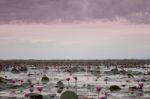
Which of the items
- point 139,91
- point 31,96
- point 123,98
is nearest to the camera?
point 31,96

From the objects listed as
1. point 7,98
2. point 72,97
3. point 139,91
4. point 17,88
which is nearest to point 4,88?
point 17,88

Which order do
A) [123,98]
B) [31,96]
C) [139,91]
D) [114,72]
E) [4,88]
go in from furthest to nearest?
[114,72] → [4,88] → [139,91] → [123,98] → [31,96]

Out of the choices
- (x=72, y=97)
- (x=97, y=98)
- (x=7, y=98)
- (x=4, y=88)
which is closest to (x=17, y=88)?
(x=4, y=88)

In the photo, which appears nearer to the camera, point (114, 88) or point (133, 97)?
point (133, 97)

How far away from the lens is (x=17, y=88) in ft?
73.7

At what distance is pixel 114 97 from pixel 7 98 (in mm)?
5175

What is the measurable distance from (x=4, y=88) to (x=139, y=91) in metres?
8.50

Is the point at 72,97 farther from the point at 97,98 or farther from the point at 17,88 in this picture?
the point at 17,88

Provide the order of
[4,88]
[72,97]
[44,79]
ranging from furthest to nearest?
[44,79]
[4,88]
[72,97]

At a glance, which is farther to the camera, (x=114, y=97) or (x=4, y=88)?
(x=4, y=88)

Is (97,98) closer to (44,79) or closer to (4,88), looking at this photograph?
(4,88)

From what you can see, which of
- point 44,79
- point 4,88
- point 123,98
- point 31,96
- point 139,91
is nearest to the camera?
point 31,96

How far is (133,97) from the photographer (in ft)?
56.4

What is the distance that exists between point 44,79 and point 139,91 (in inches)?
396
